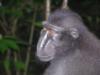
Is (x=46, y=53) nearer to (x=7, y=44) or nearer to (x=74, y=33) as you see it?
(x=74, y=33)

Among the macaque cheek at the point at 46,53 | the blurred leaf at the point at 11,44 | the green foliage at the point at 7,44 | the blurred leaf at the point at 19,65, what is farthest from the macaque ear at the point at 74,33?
the blurred leaf at the point at 19,65

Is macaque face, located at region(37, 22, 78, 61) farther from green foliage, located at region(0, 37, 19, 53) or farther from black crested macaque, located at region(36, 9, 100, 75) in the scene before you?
green foliage, located at region(0, 37, 19, 53)

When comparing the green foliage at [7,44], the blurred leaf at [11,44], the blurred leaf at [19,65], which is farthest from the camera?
the blurred leaf at [19,65]

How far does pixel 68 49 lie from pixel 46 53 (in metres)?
0.14

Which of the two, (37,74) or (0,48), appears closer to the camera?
(0,48)

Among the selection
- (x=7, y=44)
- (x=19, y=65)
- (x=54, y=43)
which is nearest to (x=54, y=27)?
(x=54, y=43)

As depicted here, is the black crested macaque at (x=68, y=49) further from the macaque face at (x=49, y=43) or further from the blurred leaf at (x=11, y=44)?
the blurred leaf at (x=11, y=44)

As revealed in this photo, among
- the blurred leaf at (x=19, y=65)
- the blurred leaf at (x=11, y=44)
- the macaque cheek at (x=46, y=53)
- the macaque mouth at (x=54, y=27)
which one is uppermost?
the macaque mouth at (x=54, y=27)

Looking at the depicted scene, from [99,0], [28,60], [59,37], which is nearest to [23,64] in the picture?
[28,60]

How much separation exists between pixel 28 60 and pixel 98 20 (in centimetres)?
88

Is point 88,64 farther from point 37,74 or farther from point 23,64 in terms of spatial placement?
point 37,74

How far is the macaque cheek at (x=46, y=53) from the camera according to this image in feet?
12.2

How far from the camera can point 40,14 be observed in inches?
234

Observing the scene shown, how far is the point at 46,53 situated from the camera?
12.2ft
